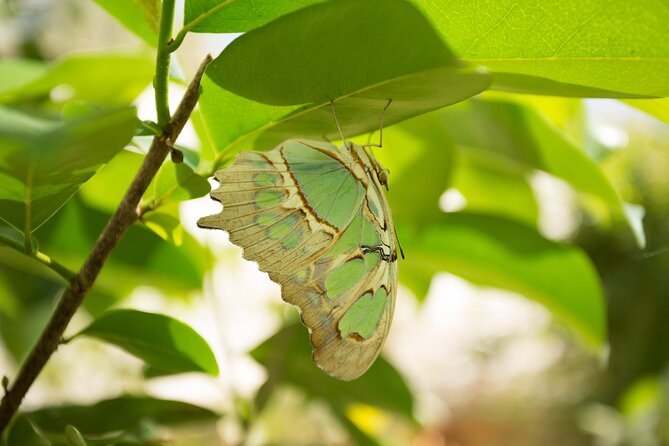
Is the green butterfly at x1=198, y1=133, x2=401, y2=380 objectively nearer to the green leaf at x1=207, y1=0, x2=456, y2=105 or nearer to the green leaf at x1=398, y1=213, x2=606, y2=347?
the green leaf at x1=207, y1=0, x2=456, y2=105

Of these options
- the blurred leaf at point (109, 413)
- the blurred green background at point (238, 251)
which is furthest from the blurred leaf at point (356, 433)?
the blurred leaf at point (109, 413)

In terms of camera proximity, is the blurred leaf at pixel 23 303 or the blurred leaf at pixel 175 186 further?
the blurred leaf at pixel 23 303

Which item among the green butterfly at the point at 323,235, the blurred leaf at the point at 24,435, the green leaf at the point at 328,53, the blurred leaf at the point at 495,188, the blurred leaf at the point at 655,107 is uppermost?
the blurred leaf at the point at 495,188

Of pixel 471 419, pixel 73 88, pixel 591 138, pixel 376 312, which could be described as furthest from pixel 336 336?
pixel 471 419

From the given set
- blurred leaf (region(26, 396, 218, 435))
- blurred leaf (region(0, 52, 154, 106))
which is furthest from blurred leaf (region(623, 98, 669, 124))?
blurred leaf (region(0, 52, 154, 106))

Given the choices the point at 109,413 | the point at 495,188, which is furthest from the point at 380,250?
the point at 495,188

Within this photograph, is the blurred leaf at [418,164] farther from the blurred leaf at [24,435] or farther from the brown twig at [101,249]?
the blurred leaf at [24,435]
